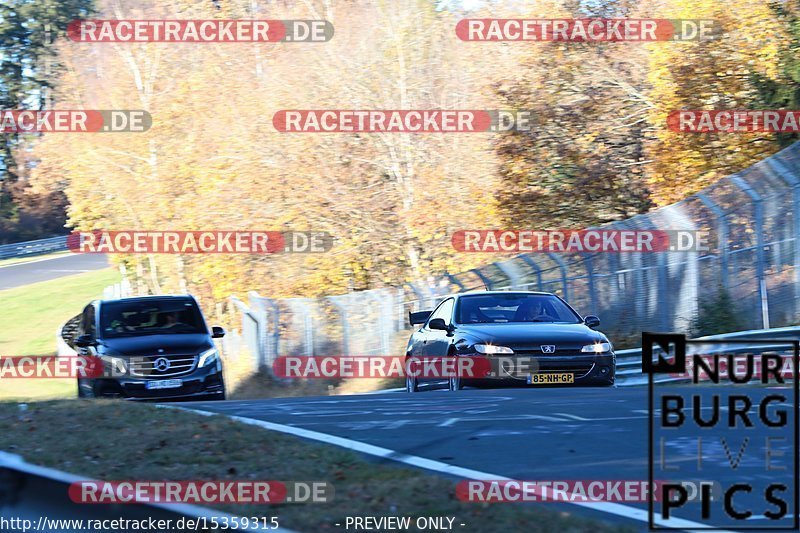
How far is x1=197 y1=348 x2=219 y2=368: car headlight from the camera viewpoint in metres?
17.2

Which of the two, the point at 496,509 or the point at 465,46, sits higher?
the point at 465,46

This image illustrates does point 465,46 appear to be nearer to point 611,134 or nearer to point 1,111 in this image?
point 611,134

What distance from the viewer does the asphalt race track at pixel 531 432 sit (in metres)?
7.65

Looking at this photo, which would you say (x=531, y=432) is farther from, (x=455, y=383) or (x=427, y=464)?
(x=455, y=383)

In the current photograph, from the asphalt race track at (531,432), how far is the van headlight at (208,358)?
391 centimetres

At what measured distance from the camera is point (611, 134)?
30.0 metres

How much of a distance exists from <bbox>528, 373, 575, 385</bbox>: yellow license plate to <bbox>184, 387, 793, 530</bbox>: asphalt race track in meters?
0.63

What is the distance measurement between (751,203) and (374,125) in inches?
633

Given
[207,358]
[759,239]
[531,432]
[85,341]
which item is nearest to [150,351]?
[207,358]

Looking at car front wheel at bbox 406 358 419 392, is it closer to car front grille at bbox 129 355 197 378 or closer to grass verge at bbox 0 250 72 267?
car front grille at bbox 129 355 197 378

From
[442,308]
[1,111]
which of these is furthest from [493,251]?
[1,111]

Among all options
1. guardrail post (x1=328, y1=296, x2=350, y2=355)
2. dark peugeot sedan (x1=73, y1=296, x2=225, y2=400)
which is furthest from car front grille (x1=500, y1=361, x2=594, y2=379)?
guardrail post (x1=328, y1=296, x2=350, y2=355)

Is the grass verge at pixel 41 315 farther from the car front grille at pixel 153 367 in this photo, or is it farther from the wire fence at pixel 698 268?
the car front grille at pixel 153 367

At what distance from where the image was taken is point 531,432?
946cm
